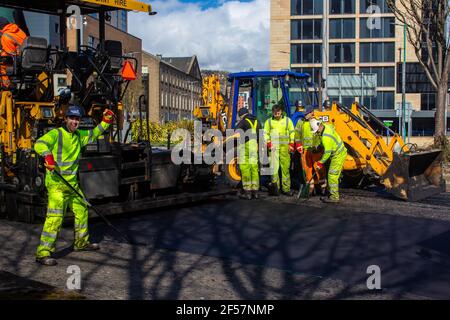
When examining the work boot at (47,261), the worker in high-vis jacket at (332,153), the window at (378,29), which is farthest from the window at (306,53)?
the work boot at (47,261)

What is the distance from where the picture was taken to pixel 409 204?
1040 centimetres

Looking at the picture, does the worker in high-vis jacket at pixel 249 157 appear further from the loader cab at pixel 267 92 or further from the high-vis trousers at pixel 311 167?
the loader cab at pixel 267 92

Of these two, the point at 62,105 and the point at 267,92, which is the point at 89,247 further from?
the point at 267,92

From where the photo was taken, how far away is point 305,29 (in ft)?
199

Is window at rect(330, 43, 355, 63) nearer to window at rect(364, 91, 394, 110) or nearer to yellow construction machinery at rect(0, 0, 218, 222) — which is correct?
window at rect(364, 91, 394, 110)

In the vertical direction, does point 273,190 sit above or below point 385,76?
below

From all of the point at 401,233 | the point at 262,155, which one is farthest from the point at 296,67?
the point at 401,233

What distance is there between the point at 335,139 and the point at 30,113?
17.4 ft

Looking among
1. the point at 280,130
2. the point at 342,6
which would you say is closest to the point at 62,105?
the point at 280,130

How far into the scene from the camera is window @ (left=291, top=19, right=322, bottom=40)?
Result: 2368 inches

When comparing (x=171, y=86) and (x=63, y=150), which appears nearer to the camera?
(x=63, y=150)

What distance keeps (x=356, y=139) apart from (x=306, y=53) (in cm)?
5116

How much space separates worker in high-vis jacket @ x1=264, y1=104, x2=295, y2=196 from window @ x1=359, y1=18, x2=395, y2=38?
49.7 m

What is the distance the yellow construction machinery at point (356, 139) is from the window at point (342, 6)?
162 feet
